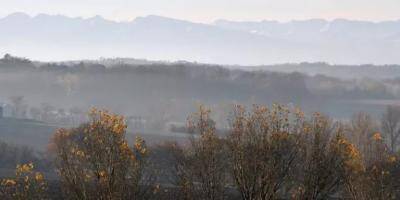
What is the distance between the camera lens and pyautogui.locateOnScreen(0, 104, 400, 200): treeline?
2069 centimetres

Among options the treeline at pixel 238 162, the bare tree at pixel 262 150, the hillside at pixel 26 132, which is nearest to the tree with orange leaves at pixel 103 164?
the treeline at pixel 238 162

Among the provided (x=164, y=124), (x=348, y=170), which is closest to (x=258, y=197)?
(x=348, y=170)

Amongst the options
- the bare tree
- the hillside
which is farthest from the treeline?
the hillside

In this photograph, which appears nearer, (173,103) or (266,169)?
(266,169)

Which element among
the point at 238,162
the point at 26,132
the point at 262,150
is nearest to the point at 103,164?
the point at 238,162

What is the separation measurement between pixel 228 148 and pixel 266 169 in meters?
2.08

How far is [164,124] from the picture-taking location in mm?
154125

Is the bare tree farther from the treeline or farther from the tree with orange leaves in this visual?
the tree with orange leaves

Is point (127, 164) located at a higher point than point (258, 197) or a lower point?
higher

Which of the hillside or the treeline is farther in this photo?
the hillside

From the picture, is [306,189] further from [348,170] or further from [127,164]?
[127,164]

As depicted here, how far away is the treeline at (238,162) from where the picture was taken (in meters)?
20.7

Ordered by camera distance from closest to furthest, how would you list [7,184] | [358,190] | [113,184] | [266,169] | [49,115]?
[7,184]
[113,184]
[266,169]
[358,190]
[49,115]

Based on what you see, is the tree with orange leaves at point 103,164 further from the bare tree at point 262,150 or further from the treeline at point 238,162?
the bare tree at point 262,150
